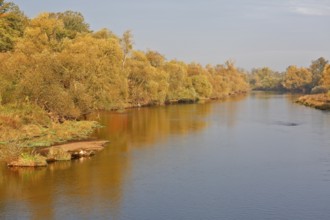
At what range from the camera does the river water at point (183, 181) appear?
21953 millimetres

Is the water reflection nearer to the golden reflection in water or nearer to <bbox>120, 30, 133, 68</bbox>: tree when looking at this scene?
the golden reflection in water

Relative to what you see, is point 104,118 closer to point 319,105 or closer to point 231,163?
point 231,163

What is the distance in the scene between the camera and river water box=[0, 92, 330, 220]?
22.0 metres

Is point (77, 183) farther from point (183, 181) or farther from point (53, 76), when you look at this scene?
point (53, 76)

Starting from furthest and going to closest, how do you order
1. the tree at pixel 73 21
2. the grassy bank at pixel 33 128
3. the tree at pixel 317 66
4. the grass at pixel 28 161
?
the tree at pixel 317 66 < the tree at pixel 73 21 < the grassy bank at pixel 33 128 < the grass at pixel 28 161

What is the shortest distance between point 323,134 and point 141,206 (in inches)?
1226

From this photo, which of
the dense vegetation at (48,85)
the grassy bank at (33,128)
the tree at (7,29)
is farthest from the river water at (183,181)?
the tree at (7,29)

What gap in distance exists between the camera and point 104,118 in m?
63.8

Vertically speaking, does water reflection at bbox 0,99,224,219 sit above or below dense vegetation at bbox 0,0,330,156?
below

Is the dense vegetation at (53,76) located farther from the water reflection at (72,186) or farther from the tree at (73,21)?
the tree at (73,21)

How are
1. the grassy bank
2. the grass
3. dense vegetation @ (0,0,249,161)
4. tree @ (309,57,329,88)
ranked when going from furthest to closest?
tree @ (309,57,329,88) < dense vegetation @ (0,0,249,161) < the grassy bank < the grass

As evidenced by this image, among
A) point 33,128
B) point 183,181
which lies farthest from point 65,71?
point 183,181

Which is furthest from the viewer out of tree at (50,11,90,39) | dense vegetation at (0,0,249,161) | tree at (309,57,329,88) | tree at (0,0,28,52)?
tree at (309,57,329,88)

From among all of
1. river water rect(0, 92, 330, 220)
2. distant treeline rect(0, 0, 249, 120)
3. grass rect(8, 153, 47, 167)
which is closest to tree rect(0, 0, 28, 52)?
distant treeline rect(0, 0, 249, 120)
